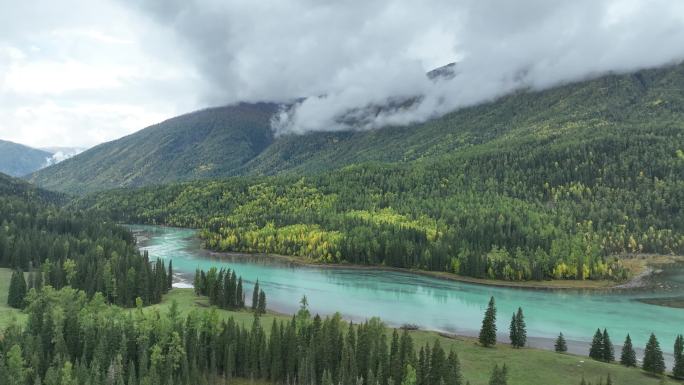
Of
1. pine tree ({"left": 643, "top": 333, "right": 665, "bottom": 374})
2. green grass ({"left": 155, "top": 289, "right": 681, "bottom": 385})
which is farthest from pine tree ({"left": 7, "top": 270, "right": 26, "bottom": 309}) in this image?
pine tree ({"left": 643, "top": 333, "right": 665, "bottom": 374})

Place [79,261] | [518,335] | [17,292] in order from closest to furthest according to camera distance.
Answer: [518,335]
[17,292]
[79,261]

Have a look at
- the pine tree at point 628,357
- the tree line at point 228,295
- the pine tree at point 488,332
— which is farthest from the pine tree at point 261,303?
the pine tree at point 628,357

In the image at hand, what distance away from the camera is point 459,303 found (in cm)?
13412

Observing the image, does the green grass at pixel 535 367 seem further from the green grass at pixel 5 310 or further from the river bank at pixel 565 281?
the green grass at pixel 5 310

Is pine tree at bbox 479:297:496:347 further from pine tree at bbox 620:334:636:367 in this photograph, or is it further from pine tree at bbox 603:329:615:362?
pine tree at bbox 620:334:636:367

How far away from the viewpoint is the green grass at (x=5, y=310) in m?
90.9

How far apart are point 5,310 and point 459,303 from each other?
323 ft

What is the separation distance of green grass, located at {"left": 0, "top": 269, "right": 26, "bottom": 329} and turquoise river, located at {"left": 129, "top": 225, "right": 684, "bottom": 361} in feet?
136

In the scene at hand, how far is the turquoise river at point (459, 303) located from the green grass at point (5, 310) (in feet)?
136

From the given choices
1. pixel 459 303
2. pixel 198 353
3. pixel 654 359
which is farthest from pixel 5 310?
pixel 654 359

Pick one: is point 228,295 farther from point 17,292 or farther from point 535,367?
point 535,367

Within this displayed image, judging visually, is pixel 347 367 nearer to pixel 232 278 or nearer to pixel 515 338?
pixel 515 338

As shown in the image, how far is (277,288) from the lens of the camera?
146000mm

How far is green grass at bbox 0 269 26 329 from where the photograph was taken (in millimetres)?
90875
